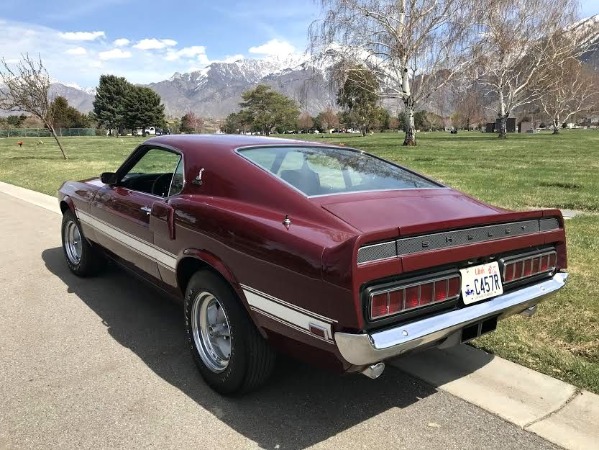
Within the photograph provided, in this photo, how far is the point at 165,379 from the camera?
3.32 meters

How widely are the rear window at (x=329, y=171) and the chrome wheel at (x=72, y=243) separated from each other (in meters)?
2.83

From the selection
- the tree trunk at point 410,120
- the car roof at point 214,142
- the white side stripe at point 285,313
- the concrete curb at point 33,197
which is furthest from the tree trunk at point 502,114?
the white side stripe at point 285,313

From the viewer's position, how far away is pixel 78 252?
5531mm

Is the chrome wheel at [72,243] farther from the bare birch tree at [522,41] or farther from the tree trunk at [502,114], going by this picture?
the tree trunk at [502,114]

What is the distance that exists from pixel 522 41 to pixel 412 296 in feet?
118

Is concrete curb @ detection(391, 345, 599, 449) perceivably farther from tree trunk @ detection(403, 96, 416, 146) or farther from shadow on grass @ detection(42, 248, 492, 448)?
tree trunk @ detection(403, 96, 416, 146)

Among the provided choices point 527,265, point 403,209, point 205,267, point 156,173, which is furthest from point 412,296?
point 156,173

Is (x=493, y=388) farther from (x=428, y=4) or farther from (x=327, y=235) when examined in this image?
(x=428, y=4)

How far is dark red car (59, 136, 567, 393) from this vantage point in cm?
237

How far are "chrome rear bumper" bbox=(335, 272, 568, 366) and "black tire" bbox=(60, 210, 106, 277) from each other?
11.6ft

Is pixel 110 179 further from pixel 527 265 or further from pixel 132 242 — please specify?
pixel 527 265

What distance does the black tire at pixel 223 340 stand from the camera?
2857 mm

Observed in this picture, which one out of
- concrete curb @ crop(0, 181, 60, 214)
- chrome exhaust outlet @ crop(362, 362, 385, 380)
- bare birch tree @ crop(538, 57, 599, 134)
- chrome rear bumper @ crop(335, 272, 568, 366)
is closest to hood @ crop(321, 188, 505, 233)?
chrome rear bumper @ crop(335, 272, 568, 366)

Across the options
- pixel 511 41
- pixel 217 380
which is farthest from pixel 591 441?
pixel 511 41
